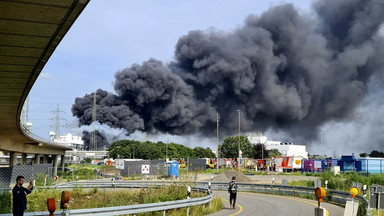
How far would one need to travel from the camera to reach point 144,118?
14512 centimetres

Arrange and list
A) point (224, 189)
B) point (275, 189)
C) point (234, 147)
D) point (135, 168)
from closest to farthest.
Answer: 1. point (275, 189)
2. point (224, 189)
3. point (135, 168)
4. point (234, 147)

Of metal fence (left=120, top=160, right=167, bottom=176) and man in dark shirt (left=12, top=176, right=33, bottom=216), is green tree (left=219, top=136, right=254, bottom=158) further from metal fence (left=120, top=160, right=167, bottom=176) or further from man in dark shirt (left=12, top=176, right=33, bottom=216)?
man in dark shirt (left=12, top=176, right=33, bottom=216)

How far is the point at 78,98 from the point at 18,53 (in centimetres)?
14087

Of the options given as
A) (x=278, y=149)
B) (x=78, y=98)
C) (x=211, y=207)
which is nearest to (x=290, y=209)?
(x=211, y=207)

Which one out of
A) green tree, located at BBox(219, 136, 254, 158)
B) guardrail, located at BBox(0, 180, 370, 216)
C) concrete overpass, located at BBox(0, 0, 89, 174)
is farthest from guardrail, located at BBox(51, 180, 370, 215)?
green tree, located at BBox(219, 136, 254, 158)

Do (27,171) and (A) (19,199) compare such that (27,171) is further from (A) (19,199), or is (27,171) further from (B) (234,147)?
(B) (234,147)

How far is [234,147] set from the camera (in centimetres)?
12975

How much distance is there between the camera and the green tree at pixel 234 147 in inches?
5064

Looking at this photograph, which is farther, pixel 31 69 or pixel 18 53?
pixel 31 69

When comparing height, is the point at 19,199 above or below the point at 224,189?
Answer: above

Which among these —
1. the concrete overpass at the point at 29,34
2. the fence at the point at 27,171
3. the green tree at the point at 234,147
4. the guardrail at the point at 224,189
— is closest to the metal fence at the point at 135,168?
the fence at the point at 27,171

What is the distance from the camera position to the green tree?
129 metres

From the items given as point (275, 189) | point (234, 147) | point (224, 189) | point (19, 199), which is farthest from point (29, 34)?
point (234, 147)

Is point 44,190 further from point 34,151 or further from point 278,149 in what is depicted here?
point 278,149
